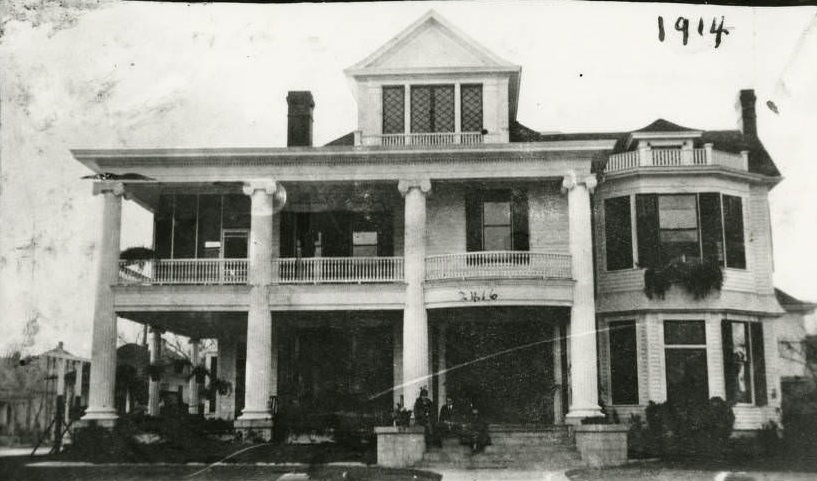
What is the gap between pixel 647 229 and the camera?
2136 cm

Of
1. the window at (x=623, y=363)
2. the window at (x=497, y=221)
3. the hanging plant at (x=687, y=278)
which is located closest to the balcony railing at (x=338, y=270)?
the window at (x=497, y=221)

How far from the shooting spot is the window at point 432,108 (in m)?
21.3

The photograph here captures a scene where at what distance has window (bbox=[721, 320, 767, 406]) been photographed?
68.5ft

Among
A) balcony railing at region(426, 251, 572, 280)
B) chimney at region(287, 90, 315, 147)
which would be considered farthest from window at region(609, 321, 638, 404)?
chimney at region(287, 90, 315, 147)

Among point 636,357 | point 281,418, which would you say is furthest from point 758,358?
point 281,418

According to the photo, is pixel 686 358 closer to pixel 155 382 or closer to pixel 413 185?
pixel 413 185

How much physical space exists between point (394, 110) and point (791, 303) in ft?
34.6

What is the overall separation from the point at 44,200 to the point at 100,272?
5.70 metres

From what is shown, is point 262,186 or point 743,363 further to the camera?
point 743,363

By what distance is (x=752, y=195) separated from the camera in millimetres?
21953

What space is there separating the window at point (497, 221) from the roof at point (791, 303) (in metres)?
6.24

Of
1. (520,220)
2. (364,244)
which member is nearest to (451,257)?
(520,220)

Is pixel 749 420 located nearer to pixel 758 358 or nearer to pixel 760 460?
pixel 758 358

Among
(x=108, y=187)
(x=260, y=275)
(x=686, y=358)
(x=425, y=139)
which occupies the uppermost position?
(x=425, y=139)
